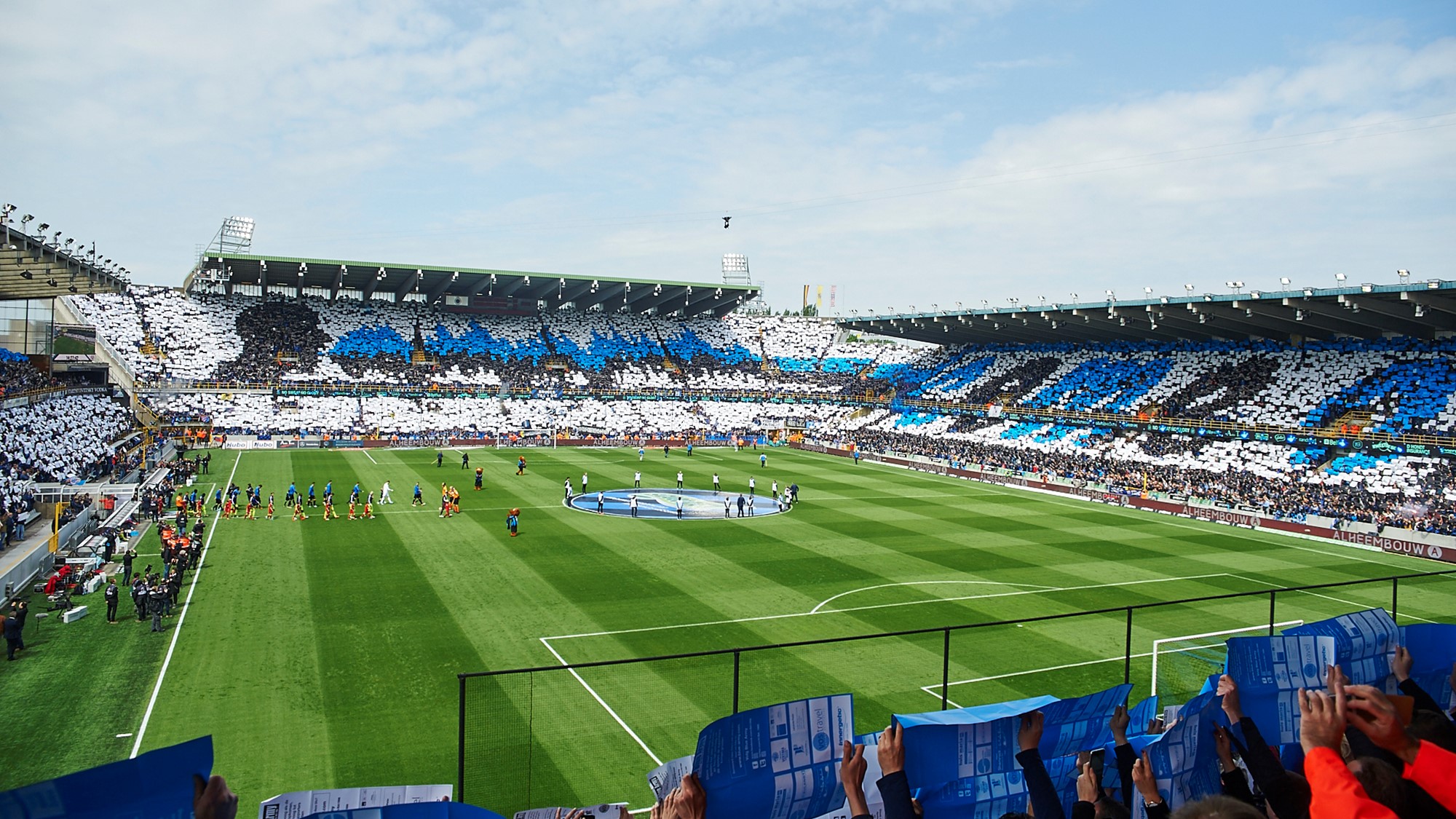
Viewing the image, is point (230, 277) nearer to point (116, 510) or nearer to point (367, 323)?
Answer: point (367, 323)

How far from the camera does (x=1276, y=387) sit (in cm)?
5094

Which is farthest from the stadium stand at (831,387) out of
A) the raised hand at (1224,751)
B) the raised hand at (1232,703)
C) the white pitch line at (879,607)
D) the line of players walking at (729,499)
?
the raised hand at (1224,751)

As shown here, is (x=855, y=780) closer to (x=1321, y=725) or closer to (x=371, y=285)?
(x=1321, y=725)

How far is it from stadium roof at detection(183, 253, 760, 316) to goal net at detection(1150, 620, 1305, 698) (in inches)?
2607

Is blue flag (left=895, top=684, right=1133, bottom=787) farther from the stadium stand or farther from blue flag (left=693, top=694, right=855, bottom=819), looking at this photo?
the stadium stand

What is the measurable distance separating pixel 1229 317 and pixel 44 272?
59.8 metres

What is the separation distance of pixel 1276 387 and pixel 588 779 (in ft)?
170

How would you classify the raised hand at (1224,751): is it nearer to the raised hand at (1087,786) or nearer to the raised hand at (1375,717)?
the raised hand at (1087,786)

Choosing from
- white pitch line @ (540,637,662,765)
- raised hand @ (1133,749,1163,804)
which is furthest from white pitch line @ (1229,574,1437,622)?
raised hand @ (1133,749,1163,804)

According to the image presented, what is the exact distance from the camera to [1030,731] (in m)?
6.20

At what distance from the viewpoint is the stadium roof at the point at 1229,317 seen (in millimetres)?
42688

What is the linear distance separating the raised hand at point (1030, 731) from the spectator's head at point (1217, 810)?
3008mm

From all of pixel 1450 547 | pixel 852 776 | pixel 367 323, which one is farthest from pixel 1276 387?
pixel 367 323

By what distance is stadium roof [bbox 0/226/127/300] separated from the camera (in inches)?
1123
